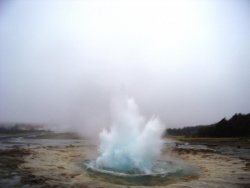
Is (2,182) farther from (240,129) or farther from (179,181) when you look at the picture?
(240,129)

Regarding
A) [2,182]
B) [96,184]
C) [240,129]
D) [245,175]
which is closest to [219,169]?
[245,175]

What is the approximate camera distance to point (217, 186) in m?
13.8

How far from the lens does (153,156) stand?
65.0 ft

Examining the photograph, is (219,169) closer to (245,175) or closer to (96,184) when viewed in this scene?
(245,175)

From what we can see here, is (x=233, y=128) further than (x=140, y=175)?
Yes

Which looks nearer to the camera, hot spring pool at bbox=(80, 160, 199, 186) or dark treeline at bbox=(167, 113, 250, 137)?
hot spring pool at bbox=(80, 160, 199, 186)

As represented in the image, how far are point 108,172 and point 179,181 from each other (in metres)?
4.21

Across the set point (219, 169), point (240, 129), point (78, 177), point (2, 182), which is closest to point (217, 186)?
point (219, 169)

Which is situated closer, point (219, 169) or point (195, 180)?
point (195, 180)

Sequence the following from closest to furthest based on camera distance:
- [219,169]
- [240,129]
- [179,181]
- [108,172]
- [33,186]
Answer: [33,186]
[179,181]
[108,172]
[219,169]
[240,129]

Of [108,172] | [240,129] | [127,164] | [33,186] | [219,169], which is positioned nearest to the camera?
[33,186]

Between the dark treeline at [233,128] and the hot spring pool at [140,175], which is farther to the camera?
the dark treeline at [233,128]

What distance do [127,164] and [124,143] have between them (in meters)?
1.77

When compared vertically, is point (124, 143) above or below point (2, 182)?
above
